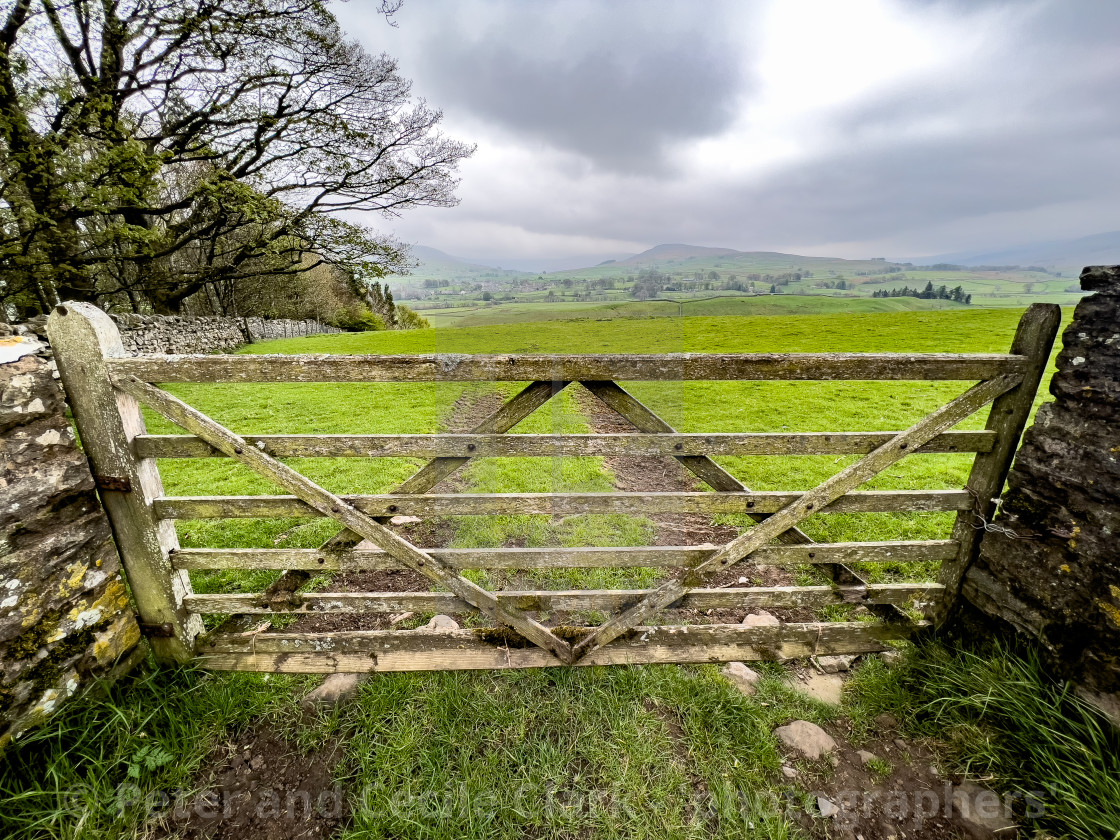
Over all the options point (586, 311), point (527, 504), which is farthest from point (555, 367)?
point (586, 311)

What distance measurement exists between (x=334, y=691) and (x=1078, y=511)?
548 cm

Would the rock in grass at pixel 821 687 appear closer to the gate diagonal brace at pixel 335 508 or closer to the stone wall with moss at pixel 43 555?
the gate diagonal brace at pixel 335 508

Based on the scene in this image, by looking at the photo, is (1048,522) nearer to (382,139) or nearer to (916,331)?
(382,139)

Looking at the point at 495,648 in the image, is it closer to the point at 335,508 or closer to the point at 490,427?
the point at 335,508

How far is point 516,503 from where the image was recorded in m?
3.08

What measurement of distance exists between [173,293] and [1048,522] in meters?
31.3

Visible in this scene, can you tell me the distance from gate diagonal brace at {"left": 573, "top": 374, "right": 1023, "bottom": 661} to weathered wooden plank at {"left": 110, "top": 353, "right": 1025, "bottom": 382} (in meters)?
0.19

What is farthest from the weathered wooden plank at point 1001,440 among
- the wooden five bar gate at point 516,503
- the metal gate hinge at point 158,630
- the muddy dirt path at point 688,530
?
the metal gate hinge at point 158,630

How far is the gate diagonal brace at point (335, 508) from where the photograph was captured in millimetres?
2725

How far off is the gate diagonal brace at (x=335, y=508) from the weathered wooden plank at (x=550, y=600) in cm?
15

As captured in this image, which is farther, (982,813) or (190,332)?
(190,332)

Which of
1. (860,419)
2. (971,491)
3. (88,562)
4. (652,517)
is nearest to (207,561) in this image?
(88,562)

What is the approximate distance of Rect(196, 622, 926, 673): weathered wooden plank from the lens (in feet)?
11.0

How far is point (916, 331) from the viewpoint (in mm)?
29297
